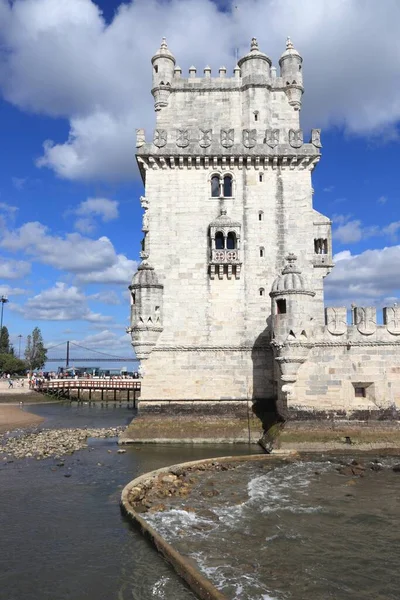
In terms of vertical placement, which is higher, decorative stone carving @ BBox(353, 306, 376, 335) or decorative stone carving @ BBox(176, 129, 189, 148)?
decorative stone carving @ BBox(176, 129, 189, 148)

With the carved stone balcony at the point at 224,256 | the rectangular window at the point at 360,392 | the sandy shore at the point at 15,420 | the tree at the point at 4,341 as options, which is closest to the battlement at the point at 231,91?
the carved stone balcony at the point at 224,256

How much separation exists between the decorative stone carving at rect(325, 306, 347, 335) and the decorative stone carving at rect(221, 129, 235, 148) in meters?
10.6

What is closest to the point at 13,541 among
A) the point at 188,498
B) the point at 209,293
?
the point at 188,498

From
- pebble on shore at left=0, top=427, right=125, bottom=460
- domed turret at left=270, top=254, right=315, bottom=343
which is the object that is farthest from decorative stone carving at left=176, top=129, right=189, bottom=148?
pebble on shore at left=0, top=427, right=125, bottom=460

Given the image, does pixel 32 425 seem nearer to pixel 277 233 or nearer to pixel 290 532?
pixel 277 233

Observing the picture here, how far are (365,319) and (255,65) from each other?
1577 centimetres

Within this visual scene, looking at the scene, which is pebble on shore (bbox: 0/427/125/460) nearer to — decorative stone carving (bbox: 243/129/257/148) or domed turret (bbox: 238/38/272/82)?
decorative stone carving (bbox: 243/129/257/148)

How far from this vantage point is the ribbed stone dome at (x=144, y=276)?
Answer: 23609 millimetres

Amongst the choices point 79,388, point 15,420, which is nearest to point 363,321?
point 15,420

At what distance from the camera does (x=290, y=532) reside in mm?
11586

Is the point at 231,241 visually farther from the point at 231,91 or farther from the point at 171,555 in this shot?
the point at 171,555

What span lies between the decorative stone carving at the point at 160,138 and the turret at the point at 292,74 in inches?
302

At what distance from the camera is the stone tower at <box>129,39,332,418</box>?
2411cm

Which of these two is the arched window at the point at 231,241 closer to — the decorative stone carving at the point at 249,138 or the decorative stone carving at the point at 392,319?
the decorative stone carving at the point at 249,138
